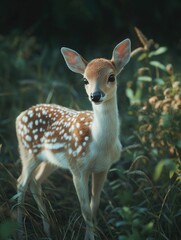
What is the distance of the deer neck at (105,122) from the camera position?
11.2ft

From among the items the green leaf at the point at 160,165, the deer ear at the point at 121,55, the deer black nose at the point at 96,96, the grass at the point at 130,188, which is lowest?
the grass at the point at 130,188

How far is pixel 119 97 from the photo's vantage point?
6.04 m

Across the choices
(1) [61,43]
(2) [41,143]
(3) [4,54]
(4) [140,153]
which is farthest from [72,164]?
(1) [61,43]

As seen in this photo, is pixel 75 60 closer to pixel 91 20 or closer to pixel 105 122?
pixel 105 122

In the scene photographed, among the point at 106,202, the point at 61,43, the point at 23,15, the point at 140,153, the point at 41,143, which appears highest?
the point at 23,15

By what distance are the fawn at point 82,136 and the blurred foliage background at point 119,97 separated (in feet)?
0.43

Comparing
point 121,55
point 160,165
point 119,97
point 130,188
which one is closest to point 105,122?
point 121,55

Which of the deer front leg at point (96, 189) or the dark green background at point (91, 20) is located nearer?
the deer front leg at point (96, 189)

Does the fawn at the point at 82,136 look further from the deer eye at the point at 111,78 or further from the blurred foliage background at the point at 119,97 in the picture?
the blurred foliage background at the point at 119,97

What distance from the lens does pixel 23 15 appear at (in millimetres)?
7656

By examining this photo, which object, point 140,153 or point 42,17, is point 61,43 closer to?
point 42,17

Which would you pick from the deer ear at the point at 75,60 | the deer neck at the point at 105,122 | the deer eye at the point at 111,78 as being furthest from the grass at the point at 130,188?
the deer ear at the point at 75,60

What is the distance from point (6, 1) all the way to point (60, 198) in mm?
4058

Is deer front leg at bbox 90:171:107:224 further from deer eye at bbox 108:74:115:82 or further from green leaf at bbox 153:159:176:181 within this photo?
green leaf at bbox 153:159:176:181
